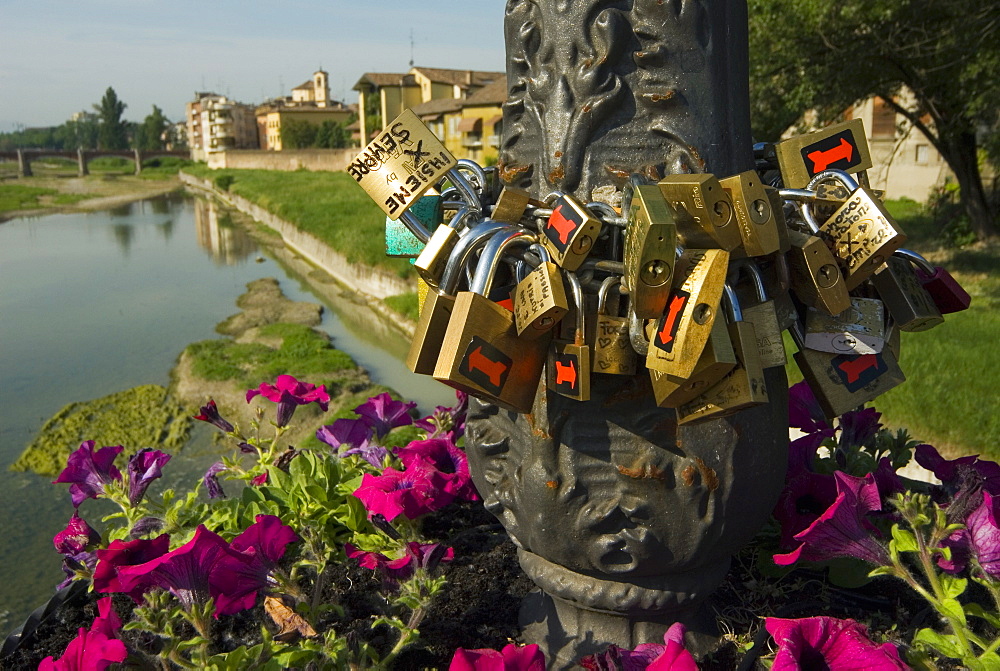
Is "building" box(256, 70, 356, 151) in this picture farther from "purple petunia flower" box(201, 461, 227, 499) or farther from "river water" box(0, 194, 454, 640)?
"purple petunia flower" box(201, 461, 227, 499)

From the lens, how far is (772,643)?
1812mm

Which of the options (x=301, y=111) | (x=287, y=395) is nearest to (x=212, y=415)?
(x=287, y=395)

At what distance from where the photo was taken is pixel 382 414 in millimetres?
2701

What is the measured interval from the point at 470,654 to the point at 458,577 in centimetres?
83

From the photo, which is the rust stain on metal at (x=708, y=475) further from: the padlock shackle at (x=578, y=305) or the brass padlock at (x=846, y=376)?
the padlock shackle at (x=578, y=305)

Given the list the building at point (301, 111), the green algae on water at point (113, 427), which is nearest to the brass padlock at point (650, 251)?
the green algae on water at point (113, 427)

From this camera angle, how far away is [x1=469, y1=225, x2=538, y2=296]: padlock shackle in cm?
142

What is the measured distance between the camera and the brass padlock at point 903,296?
1.61 m

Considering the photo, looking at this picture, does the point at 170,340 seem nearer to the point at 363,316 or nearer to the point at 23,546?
the point at 363,316

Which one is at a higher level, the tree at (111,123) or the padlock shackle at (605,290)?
the tree at (111,123)

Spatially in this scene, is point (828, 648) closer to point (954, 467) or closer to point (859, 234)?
point (859, 234)

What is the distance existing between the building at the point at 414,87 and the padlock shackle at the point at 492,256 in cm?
5379

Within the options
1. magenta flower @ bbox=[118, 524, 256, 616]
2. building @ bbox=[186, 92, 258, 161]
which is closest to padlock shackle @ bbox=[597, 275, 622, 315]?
magenta flower @ bbox=[118, 524, 256, 616]

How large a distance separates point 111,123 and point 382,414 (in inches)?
4563
